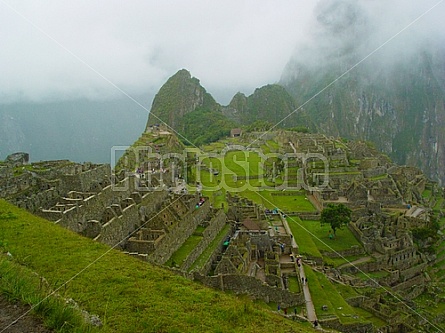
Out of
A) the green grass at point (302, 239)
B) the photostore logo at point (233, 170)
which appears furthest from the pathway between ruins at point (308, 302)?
the photostore logo at point (233, 170)

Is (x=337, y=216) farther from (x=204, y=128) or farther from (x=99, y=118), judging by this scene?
(x=204, y=128)

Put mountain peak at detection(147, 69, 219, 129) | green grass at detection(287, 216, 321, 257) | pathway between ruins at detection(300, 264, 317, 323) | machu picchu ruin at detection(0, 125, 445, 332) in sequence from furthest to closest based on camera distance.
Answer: mountain peak at detection(147, 69, 219, 129) → green grass at detection(287, 216, 321, 257) → machu picchu ruin at detection(0, 125, 445, 332) → pathway between ruins at detection(300, 264, 317, 323)

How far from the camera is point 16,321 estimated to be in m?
5.37

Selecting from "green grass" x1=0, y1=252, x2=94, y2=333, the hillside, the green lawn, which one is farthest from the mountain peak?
"green grass" x1=0, y1=252, x2=94, y2=333

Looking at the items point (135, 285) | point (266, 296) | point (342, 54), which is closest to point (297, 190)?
point (266, 296)

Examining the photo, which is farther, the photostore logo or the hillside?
the hillside

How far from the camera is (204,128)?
89750mm

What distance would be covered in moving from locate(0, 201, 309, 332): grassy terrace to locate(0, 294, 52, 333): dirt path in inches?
9.2

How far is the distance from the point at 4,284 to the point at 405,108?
563 feet

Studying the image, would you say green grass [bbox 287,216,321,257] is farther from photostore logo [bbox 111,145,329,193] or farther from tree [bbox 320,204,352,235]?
photostore logo [bbox 111,145,329,193]

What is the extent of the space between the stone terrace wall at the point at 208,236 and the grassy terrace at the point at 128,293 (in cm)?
814

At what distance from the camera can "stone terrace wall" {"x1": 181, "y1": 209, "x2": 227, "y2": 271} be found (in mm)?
17156

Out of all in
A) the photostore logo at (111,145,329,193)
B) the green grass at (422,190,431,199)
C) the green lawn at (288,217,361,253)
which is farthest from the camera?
the green grass at (422,190,431,199)

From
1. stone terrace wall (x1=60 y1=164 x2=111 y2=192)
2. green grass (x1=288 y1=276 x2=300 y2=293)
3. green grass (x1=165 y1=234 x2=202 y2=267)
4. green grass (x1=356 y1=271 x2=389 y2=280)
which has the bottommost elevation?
green grass (x1=356 y1=271 x2=389 y2=280)
